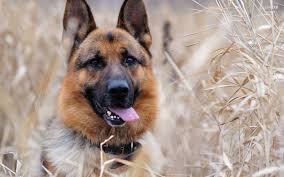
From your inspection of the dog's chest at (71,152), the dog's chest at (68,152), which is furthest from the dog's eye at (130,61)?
the dog's chest at (68,152)

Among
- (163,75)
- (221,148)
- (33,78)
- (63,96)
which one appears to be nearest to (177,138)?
(221,148)

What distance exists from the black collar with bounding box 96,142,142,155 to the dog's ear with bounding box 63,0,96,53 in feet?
2.88

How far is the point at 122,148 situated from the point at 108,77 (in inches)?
20.3

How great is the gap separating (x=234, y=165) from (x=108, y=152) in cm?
110

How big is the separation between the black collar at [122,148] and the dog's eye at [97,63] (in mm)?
596

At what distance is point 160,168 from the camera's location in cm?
386

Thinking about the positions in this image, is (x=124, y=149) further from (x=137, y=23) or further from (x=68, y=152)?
(x=137, y=23)

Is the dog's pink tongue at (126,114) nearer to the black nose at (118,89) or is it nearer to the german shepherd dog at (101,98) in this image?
the german shepherd dog at (101,98)

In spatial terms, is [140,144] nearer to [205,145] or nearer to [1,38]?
[205,145]

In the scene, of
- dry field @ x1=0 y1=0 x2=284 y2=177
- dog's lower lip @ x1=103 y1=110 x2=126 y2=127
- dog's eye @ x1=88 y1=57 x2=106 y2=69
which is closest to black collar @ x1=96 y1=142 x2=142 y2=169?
dog's lower lip @ x1=103 y1=110 x2=126 y2=127

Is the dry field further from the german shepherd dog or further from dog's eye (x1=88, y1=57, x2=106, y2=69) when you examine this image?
dog's eye (x1=88, y1=57, x2=106, y2=69)

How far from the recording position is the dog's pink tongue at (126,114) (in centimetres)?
427

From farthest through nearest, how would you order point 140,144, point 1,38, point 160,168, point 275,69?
point 1,38, point 140,144, point 160,168, point 275,69

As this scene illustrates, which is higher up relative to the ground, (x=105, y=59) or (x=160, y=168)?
(x=105, y=59)
